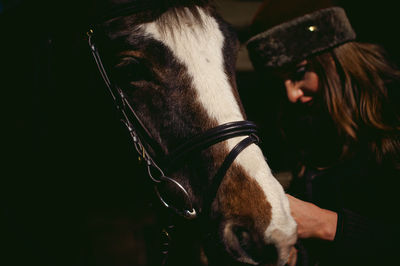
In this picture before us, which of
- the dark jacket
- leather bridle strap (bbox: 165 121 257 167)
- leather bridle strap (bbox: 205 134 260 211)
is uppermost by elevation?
leather bridle strap (bbox: 165 121 257 167)

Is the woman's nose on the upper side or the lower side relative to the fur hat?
lower

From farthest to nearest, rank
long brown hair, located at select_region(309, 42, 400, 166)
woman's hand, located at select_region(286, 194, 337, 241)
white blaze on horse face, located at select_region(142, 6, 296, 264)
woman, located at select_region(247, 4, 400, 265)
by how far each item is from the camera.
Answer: long brown hair, located at select_region(309, 42, 400, 166) < woman, located at select_region(247, 4, 400, 265) < woman's hand, located at select_region(286, 194, 337, 241) < white blaze on horse face, located at select_region(142, 6, 296, 264)

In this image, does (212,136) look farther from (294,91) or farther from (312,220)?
(294,91)

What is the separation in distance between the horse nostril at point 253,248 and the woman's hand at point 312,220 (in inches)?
11.6

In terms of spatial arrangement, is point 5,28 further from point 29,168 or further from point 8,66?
point 29,168

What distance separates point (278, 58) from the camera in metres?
1.47

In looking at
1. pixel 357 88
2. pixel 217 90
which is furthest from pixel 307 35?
pixel 217 90

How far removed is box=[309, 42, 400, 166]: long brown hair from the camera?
4.67 ft

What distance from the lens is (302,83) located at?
158cm

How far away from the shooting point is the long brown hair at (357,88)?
142 cm

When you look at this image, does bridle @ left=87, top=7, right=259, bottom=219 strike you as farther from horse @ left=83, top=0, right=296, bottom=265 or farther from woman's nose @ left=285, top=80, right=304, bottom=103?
woman's nose @ left=285, top=80, right=304, bottom=103

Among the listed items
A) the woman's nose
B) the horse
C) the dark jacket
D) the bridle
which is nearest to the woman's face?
the woman's nose

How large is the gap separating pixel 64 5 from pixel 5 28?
0.30 m

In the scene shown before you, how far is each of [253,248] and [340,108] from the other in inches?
43.2
